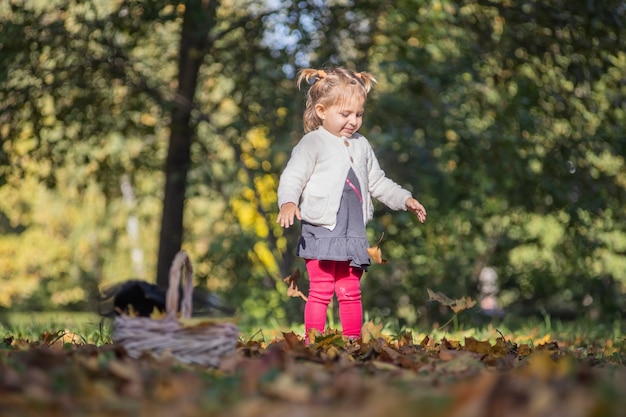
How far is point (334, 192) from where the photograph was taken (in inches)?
173

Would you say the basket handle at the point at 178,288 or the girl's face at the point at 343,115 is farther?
the girl's face at the point at 343,115

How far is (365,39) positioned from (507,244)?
10.6 feet

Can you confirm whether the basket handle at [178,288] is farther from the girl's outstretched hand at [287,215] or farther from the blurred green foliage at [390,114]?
the blurred green foliage at [390,114]

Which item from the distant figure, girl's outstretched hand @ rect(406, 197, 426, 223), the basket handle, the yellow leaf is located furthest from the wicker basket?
the distant figure

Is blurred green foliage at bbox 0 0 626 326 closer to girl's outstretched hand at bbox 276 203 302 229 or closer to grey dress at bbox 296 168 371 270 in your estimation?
grey dress at bbox 296 168 371 270

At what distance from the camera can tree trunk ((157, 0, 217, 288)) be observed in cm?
845

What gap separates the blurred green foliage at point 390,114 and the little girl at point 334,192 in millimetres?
2305

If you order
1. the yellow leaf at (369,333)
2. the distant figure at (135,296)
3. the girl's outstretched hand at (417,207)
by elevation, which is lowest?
the distant figure at (135,296)

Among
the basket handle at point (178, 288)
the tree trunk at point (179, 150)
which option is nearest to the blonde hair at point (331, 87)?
the basket handle at point (178, 288)

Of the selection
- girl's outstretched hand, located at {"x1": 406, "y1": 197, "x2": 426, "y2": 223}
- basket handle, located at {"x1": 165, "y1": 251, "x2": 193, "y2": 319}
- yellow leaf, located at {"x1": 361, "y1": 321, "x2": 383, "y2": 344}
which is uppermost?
girl's outstretched hand, located at {"x1": 406, "y1": 197, "x2": 426, "y2": 223}

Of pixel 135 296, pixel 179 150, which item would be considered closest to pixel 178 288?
pixel 135 296

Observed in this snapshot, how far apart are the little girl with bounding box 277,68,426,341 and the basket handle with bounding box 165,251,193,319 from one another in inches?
45.2

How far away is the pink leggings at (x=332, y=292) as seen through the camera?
4.52 m

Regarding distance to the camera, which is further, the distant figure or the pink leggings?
the distant figure
